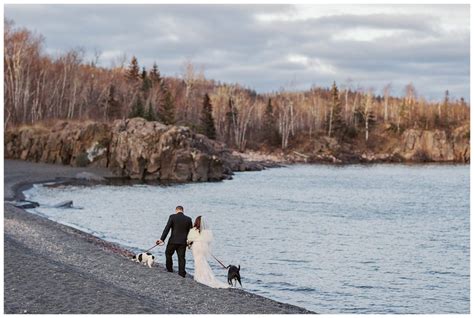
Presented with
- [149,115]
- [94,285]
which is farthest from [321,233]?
[149,115]

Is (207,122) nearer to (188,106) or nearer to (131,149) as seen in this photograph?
(188,106)

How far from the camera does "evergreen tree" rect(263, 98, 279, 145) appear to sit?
13188 cm

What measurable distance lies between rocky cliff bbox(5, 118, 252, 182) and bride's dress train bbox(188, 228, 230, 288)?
5261 centimetres

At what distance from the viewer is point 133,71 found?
130m

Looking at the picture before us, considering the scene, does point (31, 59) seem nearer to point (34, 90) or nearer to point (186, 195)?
point (34, 90)

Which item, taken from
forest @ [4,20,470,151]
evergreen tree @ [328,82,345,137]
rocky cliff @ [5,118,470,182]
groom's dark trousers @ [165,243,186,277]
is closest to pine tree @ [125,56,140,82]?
forest @ [4,20,470,151]

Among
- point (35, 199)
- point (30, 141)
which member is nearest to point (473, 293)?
point (35, 199)

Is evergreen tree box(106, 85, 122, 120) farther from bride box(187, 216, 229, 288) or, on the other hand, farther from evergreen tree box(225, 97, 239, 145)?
bride box(187, 216, 229, 288)

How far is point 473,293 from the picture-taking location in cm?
1794

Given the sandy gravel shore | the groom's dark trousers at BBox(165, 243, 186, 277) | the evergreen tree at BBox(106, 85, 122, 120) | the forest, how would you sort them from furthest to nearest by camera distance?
Answer: the evergreen tree at BBox(106, 85, 122, 120), the forest, the groom's dark trousers at BBox(165, 243, 186, 277), the sandy gravel shore

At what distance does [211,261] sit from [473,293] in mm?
11072

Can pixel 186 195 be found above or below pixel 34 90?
below

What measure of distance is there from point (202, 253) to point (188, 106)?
4194 inches

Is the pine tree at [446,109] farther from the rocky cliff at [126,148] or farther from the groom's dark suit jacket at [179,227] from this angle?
the groom's dark suit jacket at [179,227]
